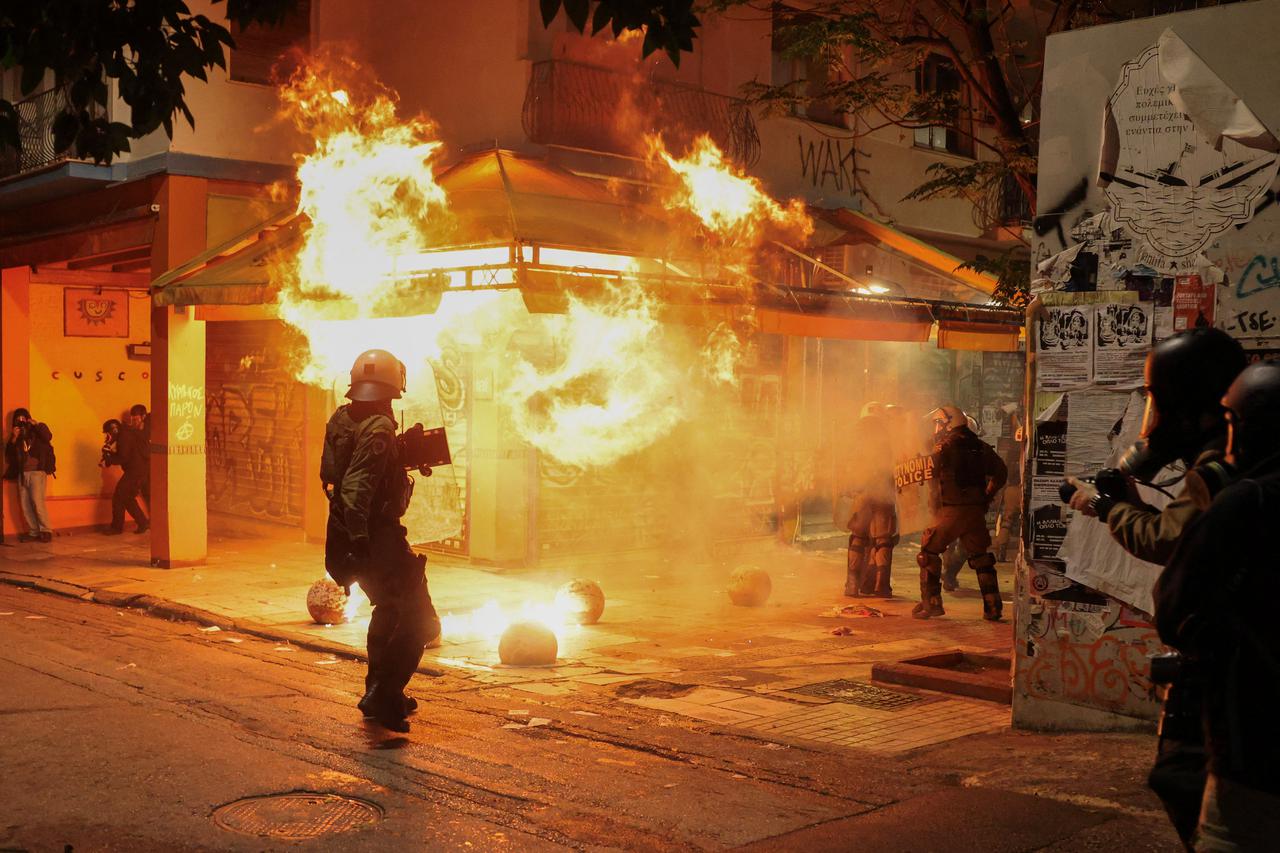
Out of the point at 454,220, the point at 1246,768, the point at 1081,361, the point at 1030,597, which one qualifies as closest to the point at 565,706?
the point at 1030,597

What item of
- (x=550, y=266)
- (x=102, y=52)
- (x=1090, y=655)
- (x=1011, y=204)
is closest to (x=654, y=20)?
(x=102, y=52)

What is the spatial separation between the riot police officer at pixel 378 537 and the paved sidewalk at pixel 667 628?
1.25 m

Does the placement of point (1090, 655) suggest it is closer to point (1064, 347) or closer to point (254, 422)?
point (1064, 347)

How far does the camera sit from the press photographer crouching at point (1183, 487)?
12.2 ft

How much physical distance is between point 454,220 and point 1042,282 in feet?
26.9

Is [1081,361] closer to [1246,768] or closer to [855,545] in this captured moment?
[1246,768]

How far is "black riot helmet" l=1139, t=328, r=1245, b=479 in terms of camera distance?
3.94 meters

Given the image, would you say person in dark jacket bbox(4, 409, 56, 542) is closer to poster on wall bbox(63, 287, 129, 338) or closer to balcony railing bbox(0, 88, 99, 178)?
poster on wall bbox(63, 287, 129, 338)

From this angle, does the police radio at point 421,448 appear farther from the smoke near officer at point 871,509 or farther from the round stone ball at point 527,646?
the smoke near officer at point 871,509

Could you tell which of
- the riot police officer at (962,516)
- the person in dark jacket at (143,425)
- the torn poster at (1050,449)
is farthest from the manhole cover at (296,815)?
the person in dark jacket at (143,425)

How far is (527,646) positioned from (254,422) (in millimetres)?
10191

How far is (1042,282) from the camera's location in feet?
23.3

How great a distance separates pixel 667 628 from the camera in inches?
446

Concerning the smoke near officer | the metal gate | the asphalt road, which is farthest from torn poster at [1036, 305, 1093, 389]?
the metal gate
